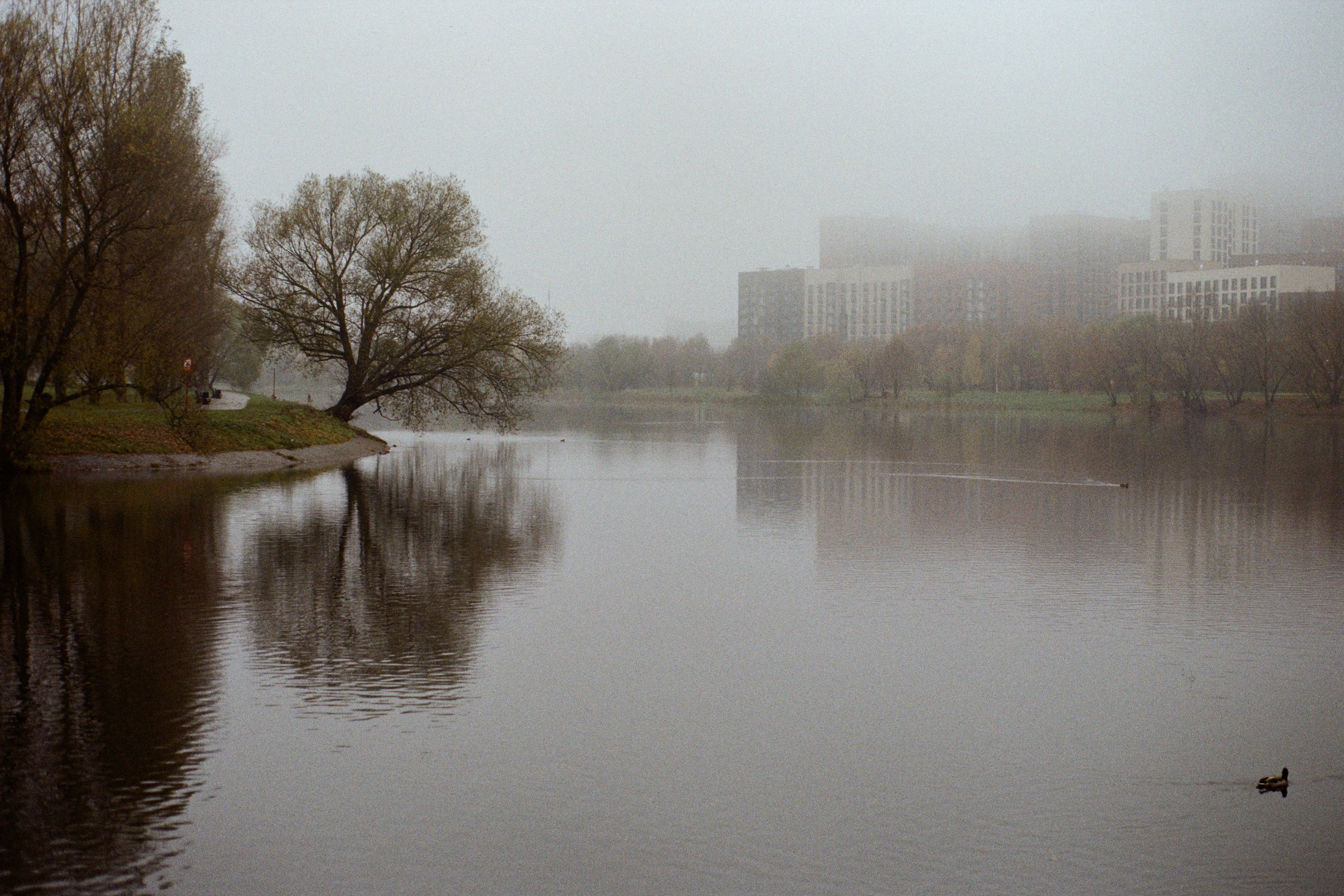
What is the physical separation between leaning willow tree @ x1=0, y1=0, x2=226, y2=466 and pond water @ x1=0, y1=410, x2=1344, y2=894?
7738mm

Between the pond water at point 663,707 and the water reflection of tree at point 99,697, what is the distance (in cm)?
4

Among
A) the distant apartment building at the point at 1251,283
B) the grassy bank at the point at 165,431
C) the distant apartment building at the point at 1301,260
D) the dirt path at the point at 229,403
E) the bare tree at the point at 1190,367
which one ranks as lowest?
the grassy bank at the point at 165,431

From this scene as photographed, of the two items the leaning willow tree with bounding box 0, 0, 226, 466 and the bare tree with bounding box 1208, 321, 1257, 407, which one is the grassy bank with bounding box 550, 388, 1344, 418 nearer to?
the bare tree with bounding box 1208, 321, 1257, 407

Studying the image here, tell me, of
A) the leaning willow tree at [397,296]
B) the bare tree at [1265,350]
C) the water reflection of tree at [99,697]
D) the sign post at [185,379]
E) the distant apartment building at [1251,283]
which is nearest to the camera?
the water reflection of tree at [99,697]

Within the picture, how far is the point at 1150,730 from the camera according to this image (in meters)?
9.12

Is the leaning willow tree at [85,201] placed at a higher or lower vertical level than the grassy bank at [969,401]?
higher

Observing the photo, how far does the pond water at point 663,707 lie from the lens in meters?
6.71

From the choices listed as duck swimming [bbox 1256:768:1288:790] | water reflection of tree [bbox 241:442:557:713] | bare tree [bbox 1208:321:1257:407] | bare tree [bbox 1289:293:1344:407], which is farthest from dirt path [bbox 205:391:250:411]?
bare tree [bbox 1289:293:1344:407]

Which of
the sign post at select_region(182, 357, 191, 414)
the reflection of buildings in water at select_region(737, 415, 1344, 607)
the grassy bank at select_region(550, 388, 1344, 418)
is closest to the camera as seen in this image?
the reflection of buildings in water at select_region(737, 415, 1344, 607)

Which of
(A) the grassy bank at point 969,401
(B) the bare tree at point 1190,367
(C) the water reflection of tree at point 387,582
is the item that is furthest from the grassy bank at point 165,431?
(A) the grassy bank at point 969,401

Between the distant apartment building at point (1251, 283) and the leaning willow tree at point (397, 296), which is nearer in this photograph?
the leaning willow tree at point (397, 296)

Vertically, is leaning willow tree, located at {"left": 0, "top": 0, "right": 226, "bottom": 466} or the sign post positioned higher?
leaning willow tree, located at {"left": 0, "top": 0, "right": 226, "bottom": 466}

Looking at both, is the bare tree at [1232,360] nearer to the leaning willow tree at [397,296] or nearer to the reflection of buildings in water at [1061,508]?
the reflection of buildings in water at [1061,508]

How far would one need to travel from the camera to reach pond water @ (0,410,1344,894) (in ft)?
22.0
